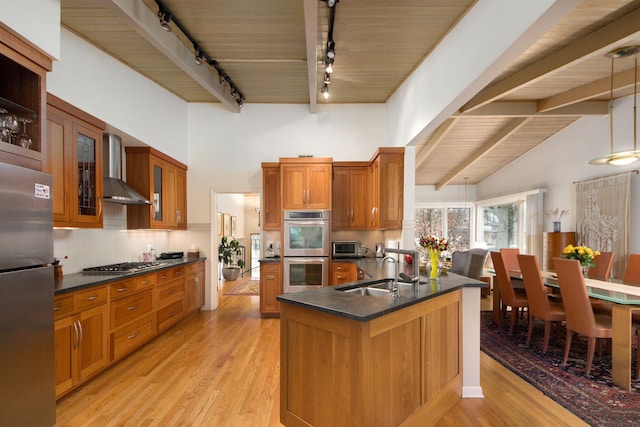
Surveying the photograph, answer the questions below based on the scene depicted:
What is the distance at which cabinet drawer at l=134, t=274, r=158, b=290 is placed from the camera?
10.6ft

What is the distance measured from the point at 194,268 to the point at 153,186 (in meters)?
1.44

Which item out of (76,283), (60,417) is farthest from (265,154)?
(60,417)

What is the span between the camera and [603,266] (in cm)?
399

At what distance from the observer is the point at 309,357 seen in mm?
1783

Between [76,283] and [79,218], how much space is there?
649 mm

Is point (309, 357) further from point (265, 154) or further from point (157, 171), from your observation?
point (265, 154)

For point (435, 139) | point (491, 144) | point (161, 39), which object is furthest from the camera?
point (491, 144)

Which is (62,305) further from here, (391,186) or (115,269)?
(391,186)

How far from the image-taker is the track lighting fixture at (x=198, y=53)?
2.73 meters

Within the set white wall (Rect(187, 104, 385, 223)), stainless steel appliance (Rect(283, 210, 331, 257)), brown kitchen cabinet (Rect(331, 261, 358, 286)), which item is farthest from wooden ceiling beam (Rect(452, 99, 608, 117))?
brown kitchen cabinet (Rect(331, 261, 358, 286))

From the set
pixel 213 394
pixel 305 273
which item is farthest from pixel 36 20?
pixel 305 273

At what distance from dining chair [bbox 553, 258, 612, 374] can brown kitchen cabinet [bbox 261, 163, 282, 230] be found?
147 inches

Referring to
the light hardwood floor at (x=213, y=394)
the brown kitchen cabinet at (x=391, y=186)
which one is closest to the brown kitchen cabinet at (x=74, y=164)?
the light hardwood floor at (x=213, y=394)

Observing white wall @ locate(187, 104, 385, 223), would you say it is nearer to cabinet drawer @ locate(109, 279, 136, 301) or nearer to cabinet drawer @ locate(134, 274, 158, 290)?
cabinet drawer @ locate(134, 274, 158, 290)
